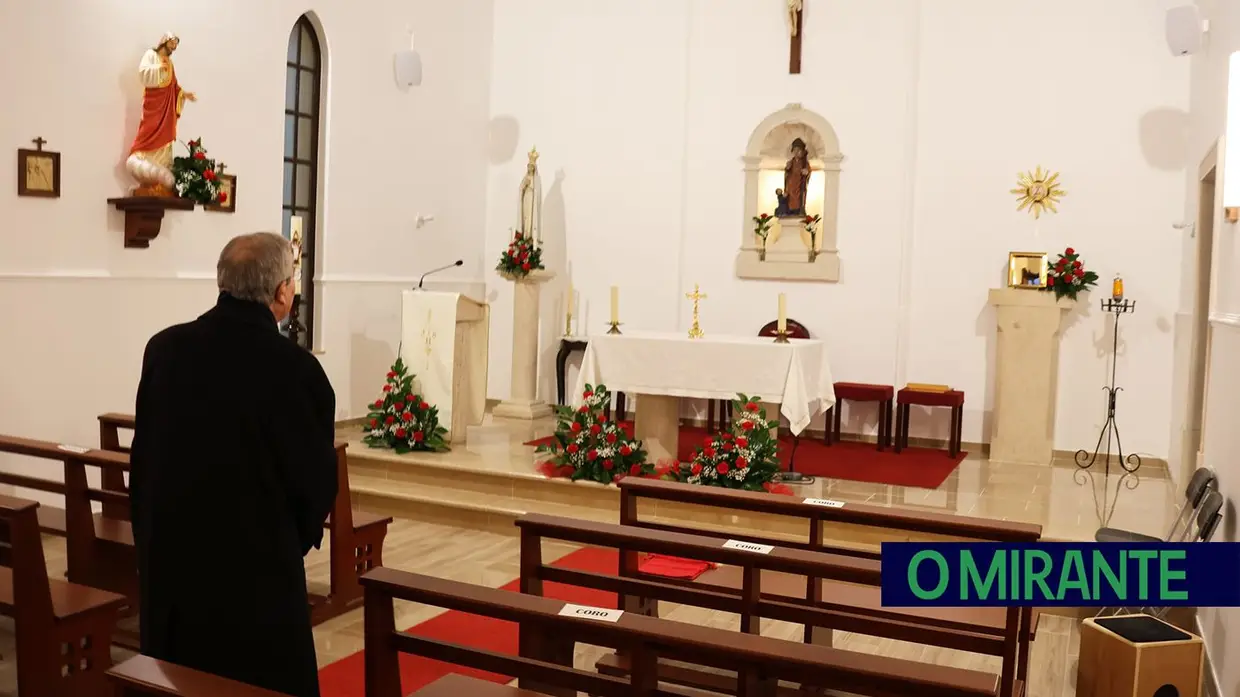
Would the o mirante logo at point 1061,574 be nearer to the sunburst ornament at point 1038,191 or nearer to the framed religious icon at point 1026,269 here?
the framed religious icon at point 1026,269

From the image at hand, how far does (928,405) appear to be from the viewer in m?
8.94

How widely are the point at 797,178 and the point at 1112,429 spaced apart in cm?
338

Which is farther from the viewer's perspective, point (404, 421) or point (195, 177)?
point (404, 421)

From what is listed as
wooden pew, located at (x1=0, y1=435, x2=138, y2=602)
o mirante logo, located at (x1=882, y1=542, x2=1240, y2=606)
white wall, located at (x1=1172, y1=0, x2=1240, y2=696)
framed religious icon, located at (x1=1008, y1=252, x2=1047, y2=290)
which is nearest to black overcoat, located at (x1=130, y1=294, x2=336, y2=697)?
o mirante logo, located at (x1=882, y1=542, x2=1240, y2=606)

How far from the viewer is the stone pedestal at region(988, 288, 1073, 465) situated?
8.71 metres

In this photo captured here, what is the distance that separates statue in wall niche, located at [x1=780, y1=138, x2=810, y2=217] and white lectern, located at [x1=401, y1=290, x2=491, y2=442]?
3196 mm

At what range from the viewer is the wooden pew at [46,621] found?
3566 millimetres

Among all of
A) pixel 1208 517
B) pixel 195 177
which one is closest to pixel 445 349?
pixel 195 177

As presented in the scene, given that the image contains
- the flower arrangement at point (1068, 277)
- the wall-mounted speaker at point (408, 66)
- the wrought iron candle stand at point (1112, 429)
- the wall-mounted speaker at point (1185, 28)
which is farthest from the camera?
the wall-mounted speaker at point (408, 66)

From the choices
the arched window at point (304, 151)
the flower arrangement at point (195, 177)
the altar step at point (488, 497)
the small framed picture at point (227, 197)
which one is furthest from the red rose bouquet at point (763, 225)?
the flower arrangement at point (195, 177)

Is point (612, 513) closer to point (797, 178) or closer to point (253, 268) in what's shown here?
point (797, 178)

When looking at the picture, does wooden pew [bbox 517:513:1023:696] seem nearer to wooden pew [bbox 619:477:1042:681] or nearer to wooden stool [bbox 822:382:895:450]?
wooden pew [bbox 619:477:1042:681]

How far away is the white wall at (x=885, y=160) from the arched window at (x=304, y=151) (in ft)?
8.09

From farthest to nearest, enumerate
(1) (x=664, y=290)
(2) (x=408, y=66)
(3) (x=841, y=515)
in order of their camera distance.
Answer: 1. (1) (x=664, y=290)
2. (2) (x=408, y=66)
3. (3) (x=841, y=515)
